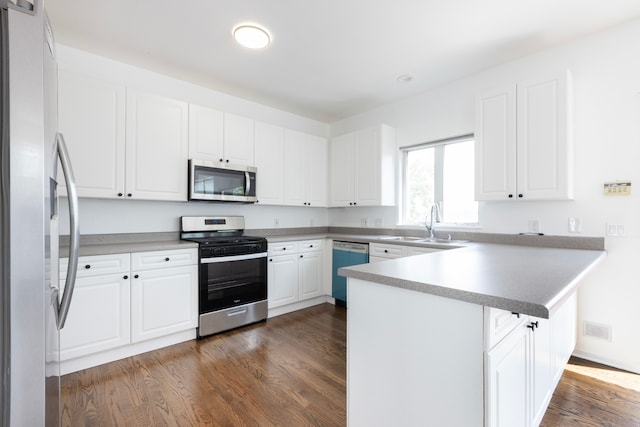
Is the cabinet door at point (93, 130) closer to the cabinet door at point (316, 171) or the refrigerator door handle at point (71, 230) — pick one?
the refrigerator door handle at point (71, 230)

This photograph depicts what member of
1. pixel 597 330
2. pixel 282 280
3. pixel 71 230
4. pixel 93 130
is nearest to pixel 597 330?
pixel 597 330

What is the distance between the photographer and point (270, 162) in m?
3.73

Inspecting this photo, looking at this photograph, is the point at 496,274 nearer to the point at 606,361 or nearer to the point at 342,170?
the point at 606,361

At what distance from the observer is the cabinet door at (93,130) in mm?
2381

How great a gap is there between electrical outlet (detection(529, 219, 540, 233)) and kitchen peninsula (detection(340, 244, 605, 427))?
1.21 meters

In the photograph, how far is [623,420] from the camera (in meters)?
1.72

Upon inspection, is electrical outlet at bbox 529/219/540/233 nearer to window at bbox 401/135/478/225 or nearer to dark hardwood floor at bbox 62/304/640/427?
window at bbox 401/135/478/225

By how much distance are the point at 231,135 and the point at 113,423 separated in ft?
8.75

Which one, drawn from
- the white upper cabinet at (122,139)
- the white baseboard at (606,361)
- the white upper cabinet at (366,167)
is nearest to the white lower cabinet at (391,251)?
the white upper cabinet at (366,167)

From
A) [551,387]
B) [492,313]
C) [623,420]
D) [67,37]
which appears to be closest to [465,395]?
[492,313]

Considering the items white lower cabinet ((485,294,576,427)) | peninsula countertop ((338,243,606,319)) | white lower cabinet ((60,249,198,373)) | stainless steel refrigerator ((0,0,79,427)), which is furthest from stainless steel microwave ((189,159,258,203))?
white lower cabinet ((485,294,576,427))

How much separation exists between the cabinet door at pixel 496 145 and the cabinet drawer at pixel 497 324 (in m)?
1.81

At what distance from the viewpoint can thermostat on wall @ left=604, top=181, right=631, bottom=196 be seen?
89.1 inches

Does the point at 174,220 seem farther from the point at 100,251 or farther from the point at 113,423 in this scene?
the point at 113,423
